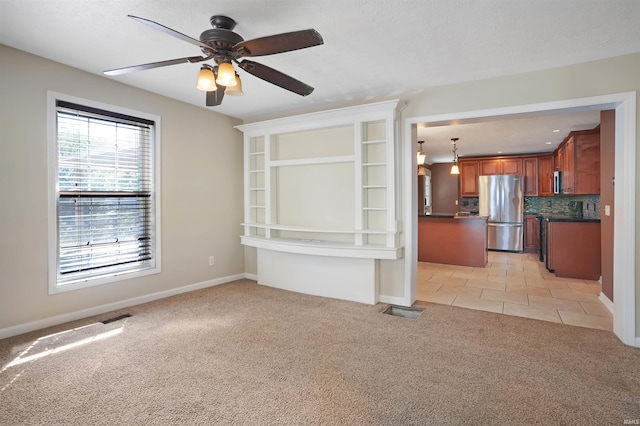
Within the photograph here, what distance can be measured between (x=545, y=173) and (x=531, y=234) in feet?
4.68

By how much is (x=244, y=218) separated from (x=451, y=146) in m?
4.76

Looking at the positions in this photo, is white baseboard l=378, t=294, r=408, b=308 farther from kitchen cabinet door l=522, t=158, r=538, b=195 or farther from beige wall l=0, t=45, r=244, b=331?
kitchen cabinet door l=522, t=158, r=538, b=195

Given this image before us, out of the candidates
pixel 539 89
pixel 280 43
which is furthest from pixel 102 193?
pixel 539 89

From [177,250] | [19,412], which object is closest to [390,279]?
[177,250]

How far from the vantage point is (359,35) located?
101 inches

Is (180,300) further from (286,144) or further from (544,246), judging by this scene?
(544,246)

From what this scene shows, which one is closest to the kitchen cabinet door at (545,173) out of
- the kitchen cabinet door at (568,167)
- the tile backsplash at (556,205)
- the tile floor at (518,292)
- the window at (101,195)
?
the tile backsplash at (556,205)

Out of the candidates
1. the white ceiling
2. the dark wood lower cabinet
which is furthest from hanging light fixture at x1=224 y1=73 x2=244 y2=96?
the dark wood lower cabinet

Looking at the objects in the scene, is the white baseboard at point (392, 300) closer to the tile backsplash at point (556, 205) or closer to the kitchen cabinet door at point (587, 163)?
the kitchen cabinet door at point (587, 163)

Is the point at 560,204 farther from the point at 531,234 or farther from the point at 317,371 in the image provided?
the point at 317,371

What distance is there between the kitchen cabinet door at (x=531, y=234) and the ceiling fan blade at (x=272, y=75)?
7.14 meters

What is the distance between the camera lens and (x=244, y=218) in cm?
503

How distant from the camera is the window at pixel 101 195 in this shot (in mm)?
3240

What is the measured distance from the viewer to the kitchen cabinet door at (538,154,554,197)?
7.66m
